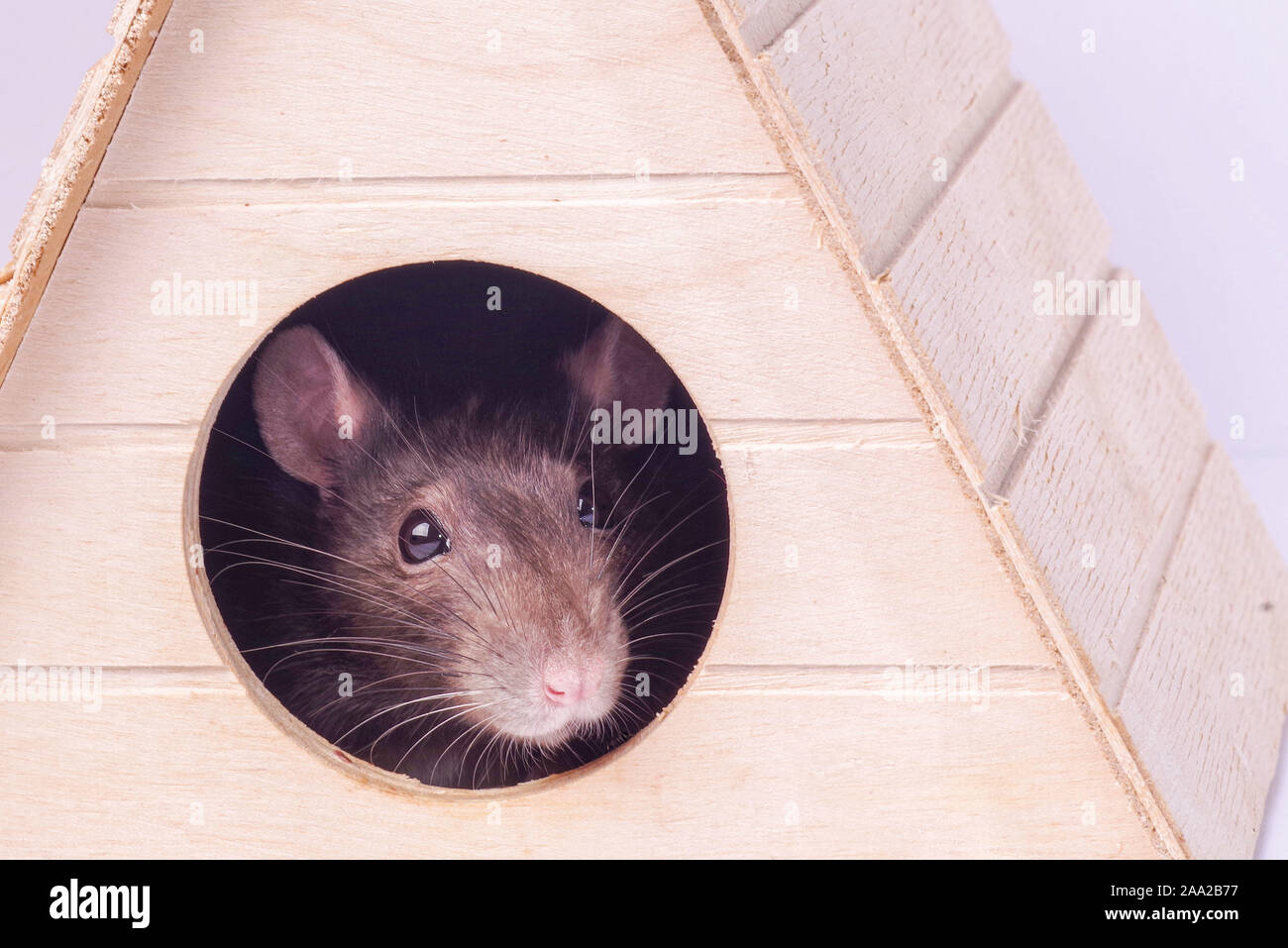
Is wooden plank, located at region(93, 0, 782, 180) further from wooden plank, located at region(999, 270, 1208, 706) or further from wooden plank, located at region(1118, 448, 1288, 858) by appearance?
wooden plank, located at region(1118, 448, 1288, 858)

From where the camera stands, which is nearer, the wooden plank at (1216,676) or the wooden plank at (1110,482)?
the wooden plank at (1110,482)

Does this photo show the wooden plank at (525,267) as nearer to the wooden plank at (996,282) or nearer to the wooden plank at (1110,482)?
the wooden plank at (996,282)

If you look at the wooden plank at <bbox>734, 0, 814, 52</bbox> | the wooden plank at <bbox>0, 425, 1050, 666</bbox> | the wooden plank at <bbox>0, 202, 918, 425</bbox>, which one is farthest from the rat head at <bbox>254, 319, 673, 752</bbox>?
the wooden plank at <bbox>734, 0, 814, 52</bbox>

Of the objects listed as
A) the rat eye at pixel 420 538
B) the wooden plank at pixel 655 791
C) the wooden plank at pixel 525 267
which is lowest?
→ the wooden plank at pixel 655 791

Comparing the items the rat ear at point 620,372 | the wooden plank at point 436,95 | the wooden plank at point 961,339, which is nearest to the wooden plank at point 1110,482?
the wooden plank at point 961,339

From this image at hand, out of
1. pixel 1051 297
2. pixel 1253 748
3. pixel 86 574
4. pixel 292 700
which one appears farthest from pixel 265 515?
pixel 1253 748

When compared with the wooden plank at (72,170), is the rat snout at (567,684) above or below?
below

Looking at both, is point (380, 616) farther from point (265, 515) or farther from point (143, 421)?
point (143, 421)
